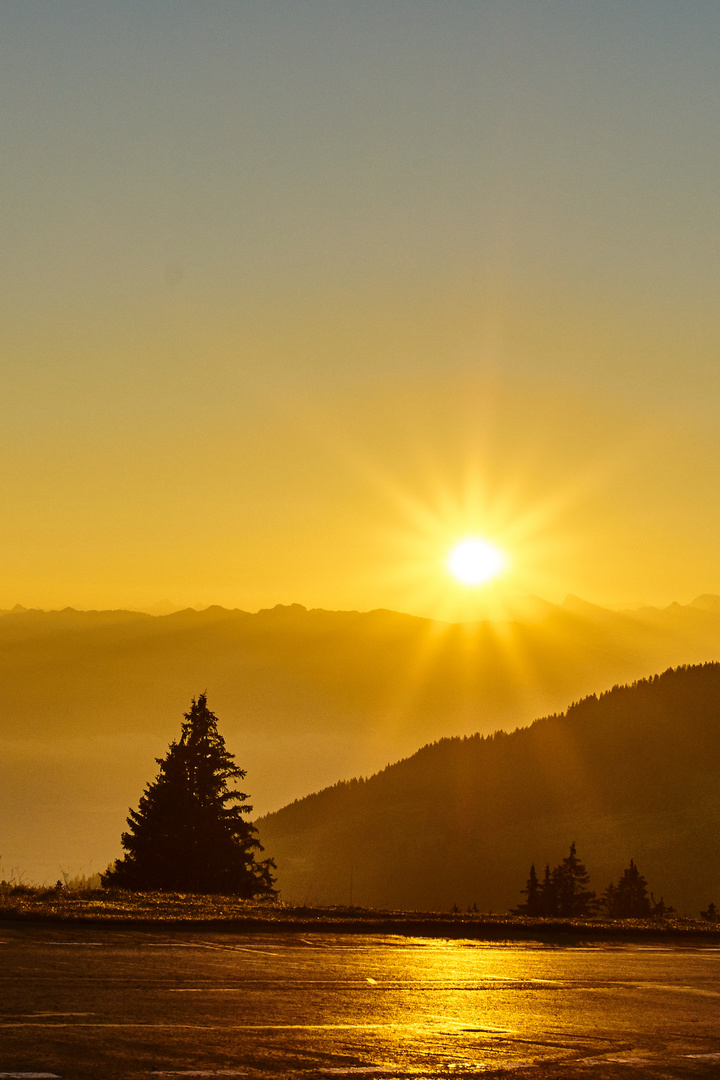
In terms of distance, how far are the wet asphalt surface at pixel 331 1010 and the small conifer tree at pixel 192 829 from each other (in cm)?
2697

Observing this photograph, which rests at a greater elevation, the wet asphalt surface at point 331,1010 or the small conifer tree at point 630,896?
the small conifer tree at point 630,896

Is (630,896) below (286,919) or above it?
above

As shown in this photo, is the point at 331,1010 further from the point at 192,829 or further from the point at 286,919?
the point at 192,829

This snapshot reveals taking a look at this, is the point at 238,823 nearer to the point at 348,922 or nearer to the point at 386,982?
the point at 348,922

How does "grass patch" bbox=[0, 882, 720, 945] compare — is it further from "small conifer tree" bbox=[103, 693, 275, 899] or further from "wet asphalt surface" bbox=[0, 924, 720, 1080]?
"small conifer tree" bbox=[103, 693, 275, 899]

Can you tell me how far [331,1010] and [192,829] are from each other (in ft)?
117

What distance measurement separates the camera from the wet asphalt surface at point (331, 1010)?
8945mm

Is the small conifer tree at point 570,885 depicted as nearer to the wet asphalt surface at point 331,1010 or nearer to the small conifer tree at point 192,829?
the small conifer tree at point 192,829

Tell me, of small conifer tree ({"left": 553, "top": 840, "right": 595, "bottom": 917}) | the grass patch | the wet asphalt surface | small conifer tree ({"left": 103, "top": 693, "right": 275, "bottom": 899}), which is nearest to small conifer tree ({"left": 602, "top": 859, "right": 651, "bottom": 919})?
small conifer tree ({"left": 553, "top": 840, "right": 595, "bottom": 917})

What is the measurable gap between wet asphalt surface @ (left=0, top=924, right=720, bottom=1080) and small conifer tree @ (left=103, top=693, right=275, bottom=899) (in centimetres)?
2697

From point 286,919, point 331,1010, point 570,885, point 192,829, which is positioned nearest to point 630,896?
point 570,885

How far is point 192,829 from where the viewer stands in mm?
46188

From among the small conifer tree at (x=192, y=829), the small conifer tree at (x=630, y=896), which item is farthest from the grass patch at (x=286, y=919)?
the small conifer tree at (x=630, y=896)

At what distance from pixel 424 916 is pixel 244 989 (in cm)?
1028
